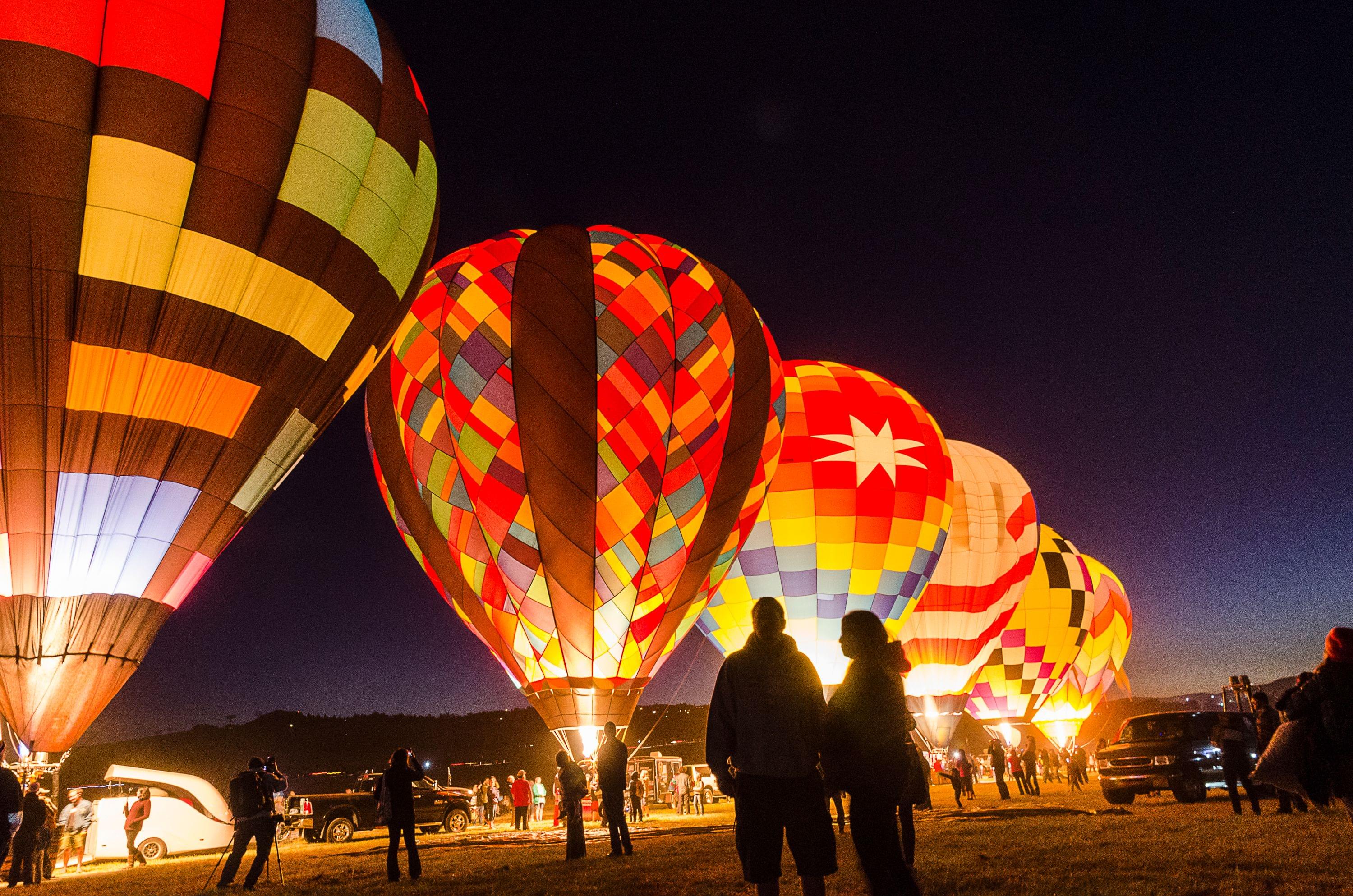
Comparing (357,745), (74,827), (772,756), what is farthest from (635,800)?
(357,745)

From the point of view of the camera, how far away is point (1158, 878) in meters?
5.10

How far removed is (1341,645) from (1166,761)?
8884mm

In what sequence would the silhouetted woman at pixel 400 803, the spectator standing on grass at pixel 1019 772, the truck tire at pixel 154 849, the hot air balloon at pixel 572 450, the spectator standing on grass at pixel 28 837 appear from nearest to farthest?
1. the silhouetted woman at pixel 400 803
2. the spectator standing on grass at pixel 28 837
3. the hot air balloon at pixel 572 450
4. the truck tire at pixel 154 849
5. the spectator standing on grass at pixel 1019 772

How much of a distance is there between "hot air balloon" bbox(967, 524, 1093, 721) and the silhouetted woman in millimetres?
21121

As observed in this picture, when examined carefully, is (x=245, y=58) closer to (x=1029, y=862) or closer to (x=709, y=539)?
(x=709, y=539)

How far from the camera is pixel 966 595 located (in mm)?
20188

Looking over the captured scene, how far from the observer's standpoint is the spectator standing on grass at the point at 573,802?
7.93 m

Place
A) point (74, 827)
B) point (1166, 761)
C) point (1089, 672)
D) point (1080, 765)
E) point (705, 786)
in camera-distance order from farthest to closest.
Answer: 1. point (1089, 672)
2. point (1080, 765)
3. point (705, 786)
4. point (74, 827)
5. point (1166, 761)

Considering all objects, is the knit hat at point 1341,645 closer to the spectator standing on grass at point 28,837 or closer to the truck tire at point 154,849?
the spectator standing on grass at point 28,837

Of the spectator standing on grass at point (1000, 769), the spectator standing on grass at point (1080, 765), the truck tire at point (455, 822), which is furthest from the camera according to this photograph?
the spectator standing on grass at point (1080, 765)

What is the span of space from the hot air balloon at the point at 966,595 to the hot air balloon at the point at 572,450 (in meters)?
6.85

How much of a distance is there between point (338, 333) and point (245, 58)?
3212mm

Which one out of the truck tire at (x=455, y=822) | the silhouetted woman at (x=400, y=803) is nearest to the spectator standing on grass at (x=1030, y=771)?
the truck tire at (x=455, y=822)

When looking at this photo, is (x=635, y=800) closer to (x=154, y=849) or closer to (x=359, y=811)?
(x=359, y=811)
